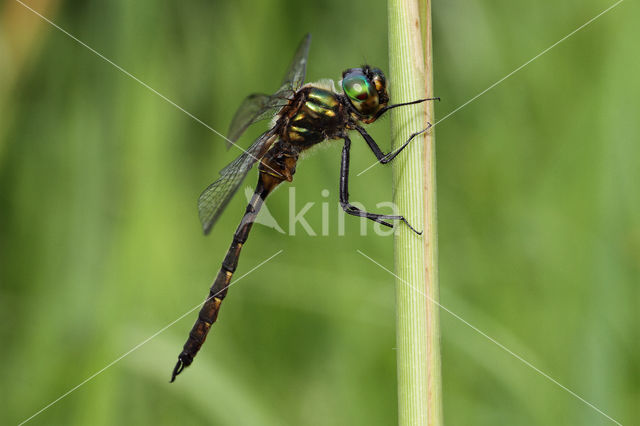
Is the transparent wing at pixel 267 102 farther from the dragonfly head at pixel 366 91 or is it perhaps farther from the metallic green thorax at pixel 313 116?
the dragonfly head at pixel 366 91

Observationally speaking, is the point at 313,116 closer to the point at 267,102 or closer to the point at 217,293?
the point at 267,102

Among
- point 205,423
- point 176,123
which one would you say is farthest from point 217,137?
point 205,423

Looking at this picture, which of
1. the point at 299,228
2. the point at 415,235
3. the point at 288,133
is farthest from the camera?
the point at 299,228

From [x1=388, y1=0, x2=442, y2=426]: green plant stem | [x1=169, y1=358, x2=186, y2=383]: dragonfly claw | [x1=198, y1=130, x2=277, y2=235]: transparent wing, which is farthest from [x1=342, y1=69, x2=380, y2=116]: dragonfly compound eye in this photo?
[x1=169, y1=358, x2=186, y2=383]: dragonfly claw

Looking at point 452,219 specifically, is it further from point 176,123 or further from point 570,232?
point 176,123

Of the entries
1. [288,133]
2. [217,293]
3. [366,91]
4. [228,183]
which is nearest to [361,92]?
[366,91]

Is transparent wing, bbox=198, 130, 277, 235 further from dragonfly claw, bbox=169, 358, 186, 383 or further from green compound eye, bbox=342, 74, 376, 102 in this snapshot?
dragonfly claw, bbox=169, 358, 186, 383


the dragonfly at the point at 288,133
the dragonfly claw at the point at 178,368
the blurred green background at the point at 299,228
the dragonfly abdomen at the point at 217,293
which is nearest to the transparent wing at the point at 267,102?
the dragonfly at the point at 288,133
